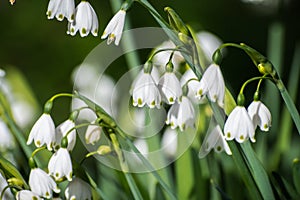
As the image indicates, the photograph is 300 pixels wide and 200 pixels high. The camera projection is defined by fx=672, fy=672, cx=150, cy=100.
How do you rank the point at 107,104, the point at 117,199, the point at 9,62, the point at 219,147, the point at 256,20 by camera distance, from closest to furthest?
1. the point at 219,147
2. the point at 117,199
3. the point at 107,104
4. the point at 9,62
5. the point at 256,20

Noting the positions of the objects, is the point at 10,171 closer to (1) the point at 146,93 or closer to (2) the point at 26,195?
(2) the point at 26,195

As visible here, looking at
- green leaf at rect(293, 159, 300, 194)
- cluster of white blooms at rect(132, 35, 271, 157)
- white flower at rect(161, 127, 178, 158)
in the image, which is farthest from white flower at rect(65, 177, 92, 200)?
white flower at rect(161, 127, 178, 158)

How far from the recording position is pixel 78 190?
2.63ft

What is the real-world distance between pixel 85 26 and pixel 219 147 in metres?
0.24

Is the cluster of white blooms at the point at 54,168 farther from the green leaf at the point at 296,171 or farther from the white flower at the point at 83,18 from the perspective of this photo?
the green leaf at the point at 296,171

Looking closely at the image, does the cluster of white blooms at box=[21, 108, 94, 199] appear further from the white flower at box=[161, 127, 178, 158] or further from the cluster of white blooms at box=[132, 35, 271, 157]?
the white flower at box=[161, 127, 178, 158]

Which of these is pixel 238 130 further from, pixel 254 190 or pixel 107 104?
pixel 107 104

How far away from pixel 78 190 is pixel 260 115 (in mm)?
233

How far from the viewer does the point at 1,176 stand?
0.82 m

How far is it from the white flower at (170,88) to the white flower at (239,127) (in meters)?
0.07

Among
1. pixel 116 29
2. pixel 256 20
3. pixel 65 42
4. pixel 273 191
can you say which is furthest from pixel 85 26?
pixel 256 20

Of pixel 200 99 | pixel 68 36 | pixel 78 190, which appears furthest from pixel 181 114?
pixel 68 36

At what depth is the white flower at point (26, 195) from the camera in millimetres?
759

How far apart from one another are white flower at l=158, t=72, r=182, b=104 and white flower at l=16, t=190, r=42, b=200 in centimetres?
19
